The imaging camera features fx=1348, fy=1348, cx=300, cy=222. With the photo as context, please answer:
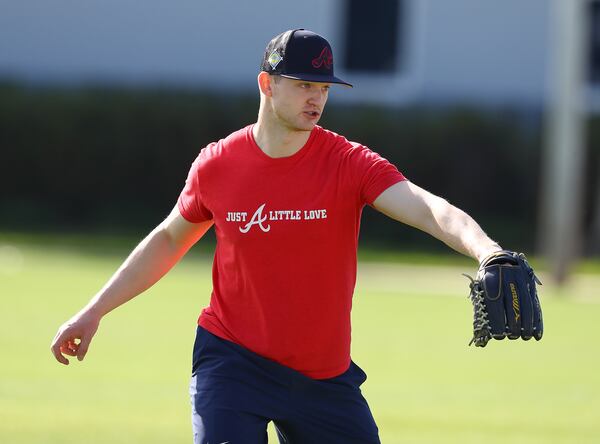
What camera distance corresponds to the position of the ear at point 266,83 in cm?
589

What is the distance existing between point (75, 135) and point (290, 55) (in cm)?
2308

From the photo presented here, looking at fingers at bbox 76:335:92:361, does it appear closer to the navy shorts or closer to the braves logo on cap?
the navy shorts

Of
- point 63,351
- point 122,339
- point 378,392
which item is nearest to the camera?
point 63,351

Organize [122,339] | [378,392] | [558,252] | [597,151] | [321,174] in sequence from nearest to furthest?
[321,174], [378,392], [122,339], [558,252], [597,151]

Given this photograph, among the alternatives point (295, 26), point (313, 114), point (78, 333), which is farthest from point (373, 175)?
point (295, 26)

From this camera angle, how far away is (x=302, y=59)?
5746mm

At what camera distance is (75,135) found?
93.0 ft

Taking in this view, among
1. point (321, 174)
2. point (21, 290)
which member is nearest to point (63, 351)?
point (321, 174)

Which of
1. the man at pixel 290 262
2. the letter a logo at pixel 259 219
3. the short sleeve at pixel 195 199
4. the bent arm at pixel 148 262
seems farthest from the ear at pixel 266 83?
the bent arm at pixel 148 262

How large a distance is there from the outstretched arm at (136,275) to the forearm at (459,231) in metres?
1.26

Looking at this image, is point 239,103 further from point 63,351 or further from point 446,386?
point 63,351

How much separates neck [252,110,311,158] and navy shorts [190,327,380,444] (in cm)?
87

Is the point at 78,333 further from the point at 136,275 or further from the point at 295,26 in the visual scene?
the point at 295,26

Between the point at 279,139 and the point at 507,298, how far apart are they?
4.53ft
